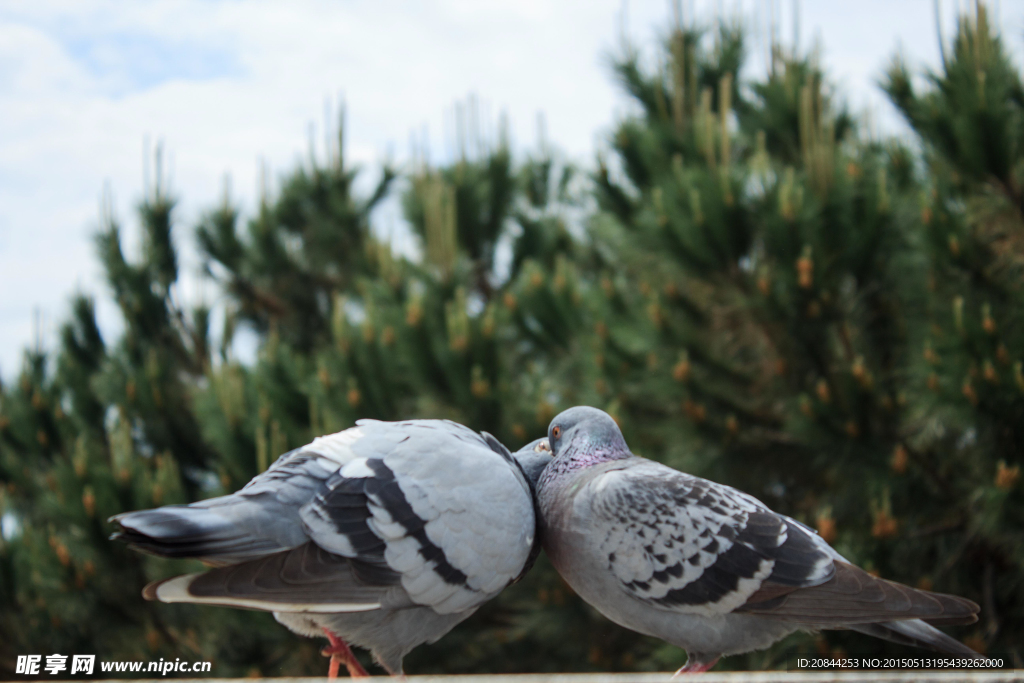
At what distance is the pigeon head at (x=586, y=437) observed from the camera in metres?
1.36

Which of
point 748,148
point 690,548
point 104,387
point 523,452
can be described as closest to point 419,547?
point 690,548

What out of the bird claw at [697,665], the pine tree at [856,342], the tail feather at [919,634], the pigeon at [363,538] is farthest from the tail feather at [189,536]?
the pine tree at [856,342]

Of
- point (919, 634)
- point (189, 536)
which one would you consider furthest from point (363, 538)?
point (919, 634)

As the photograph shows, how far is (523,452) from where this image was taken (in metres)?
1.57

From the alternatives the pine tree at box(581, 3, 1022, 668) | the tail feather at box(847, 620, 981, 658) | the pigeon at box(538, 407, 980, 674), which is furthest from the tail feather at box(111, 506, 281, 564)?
the pine tree at box(581, 3, 1022, 668)

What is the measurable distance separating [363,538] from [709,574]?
0.51 m

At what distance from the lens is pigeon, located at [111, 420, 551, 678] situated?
0.95 meters

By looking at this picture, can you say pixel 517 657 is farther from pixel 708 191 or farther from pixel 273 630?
pixel 708 191

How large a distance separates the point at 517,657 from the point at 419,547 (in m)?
3.21

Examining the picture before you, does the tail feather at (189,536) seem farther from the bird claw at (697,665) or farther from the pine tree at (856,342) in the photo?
the pine tree at (856,342)

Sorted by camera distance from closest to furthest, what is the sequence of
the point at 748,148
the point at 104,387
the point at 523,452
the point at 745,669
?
the point at 523,452
the point at 745,669
the point at 748,148
the point at 104,387

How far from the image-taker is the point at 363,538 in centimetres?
104

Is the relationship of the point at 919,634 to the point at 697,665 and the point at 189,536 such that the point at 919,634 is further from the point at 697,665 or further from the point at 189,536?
the point at 189,536

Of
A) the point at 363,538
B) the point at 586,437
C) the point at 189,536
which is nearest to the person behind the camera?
the point at 189,536
